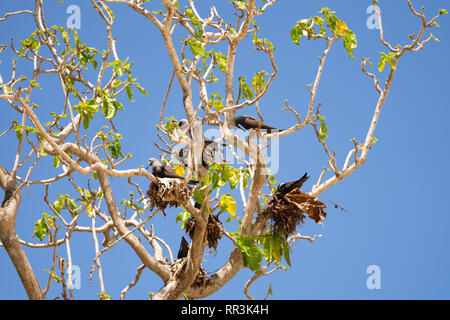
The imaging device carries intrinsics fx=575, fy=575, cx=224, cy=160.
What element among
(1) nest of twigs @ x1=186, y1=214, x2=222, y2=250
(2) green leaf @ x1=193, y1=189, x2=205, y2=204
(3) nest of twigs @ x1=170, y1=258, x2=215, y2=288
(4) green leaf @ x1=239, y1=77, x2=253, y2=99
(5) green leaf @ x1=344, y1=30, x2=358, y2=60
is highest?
(5) green leaf @ x1=344, y1=30, x2=358, y2=60

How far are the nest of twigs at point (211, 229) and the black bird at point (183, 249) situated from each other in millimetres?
375

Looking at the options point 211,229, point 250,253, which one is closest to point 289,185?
point 250,253

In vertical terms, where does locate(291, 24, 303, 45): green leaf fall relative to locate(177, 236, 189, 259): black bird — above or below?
above

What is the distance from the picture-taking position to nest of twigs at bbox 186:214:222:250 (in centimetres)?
710

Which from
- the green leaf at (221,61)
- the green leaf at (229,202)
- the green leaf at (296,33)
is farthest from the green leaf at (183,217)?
the green leaf at (296,33)

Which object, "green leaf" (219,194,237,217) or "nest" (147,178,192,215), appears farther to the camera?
"green leaf" (219,194,237,217)

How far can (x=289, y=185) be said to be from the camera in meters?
6.90

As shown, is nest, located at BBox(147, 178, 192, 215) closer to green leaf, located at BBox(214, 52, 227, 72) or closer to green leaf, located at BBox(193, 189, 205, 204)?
green leaf, located at BBox(193, 189, 205, 204)

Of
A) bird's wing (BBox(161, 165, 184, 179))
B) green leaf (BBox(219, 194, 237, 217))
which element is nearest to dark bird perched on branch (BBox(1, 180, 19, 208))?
bird's wing (BBox(161, 165, 184, 179))

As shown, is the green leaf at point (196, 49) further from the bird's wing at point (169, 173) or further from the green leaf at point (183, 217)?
the green leaf at point (183, 217)

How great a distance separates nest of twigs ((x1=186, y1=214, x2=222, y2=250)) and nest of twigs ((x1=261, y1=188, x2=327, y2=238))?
60cm

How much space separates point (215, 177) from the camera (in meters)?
6.31

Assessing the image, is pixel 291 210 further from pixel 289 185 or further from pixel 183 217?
pixel 183 217

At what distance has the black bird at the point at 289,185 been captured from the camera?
6867 millimetres
